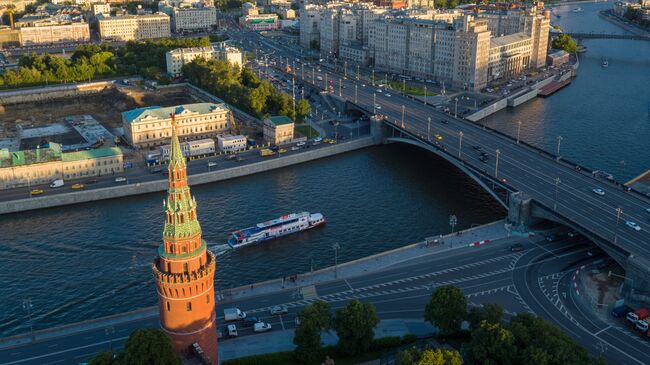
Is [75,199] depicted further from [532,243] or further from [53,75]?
[53,75]

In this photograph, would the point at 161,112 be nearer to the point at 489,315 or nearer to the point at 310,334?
the point at 310,334

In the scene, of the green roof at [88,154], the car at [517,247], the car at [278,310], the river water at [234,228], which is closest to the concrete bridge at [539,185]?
the river water at [234,228]

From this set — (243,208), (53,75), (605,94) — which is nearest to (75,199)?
(243,208)

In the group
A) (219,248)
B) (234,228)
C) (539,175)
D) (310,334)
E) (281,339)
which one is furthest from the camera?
(539,175)

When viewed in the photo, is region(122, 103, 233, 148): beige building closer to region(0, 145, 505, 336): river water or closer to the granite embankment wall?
the granite embankment wall

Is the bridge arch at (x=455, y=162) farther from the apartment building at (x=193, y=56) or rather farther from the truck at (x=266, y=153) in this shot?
the apartment building at (x=193, y=56)

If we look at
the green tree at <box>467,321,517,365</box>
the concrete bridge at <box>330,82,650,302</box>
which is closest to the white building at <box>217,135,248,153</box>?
the concrete bridge at <box>330,82,650,302</box>

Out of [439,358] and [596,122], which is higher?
[596,122]

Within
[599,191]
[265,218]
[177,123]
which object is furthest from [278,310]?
[177,123]
